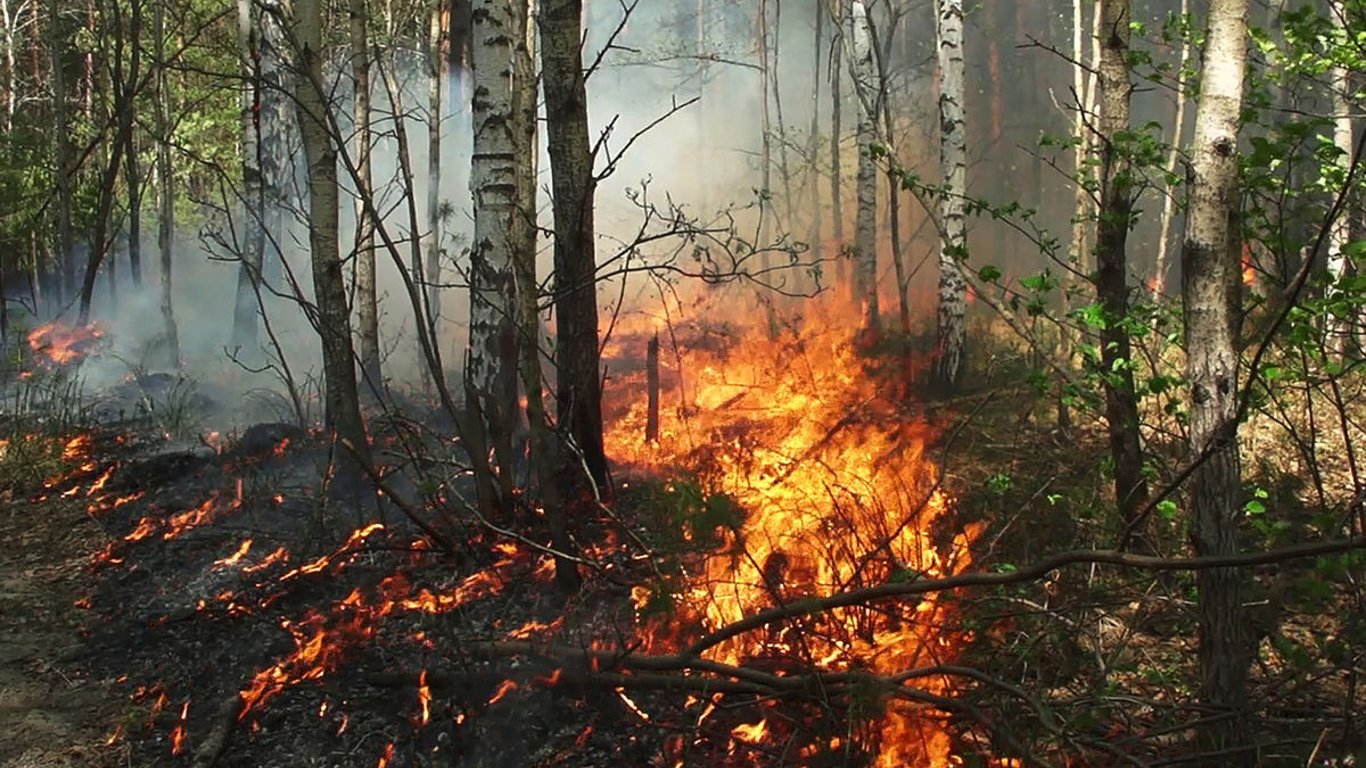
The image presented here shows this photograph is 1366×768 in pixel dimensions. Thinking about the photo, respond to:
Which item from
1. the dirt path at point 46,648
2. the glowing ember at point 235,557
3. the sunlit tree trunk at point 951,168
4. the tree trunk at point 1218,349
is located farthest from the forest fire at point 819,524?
the glowing ember at point 235,557

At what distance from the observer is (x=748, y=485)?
7.11 m

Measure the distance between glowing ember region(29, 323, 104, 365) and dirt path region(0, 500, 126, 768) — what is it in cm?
719

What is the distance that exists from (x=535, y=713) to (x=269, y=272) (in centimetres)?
1374

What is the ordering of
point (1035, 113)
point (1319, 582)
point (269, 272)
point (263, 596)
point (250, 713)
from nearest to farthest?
point (1319, 582) → point (250, 713) → point (263, 596) → point (269, 272) → point (1035, 113)

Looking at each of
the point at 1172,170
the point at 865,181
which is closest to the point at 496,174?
the point at 1172,170

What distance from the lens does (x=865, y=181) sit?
14180 millimetres

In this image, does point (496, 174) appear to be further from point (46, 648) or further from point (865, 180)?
point (865, 180)

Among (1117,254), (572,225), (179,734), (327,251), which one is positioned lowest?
(179,734)

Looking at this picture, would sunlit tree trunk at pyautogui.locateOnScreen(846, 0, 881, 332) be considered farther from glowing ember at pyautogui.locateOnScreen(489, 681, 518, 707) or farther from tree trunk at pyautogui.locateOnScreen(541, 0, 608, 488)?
glowing ember at pyautogui.locateOnScreen(489, 681, 518, 707)

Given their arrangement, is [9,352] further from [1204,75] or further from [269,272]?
[1204,75]

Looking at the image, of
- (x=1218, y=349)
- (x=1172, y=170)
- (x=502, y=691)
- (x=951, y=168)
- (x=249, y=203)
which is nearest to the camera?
(x=1218, y=349)

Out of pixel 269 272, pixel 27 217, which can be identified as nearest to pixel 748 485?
pixel 269 272

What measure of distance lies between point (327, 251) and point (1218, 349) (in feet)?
19.9

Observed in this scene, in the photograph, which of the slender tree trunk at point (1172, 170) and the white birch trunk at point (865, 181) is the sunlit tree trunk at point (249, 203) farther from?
the slender tree trunk at point (1172, 170)
